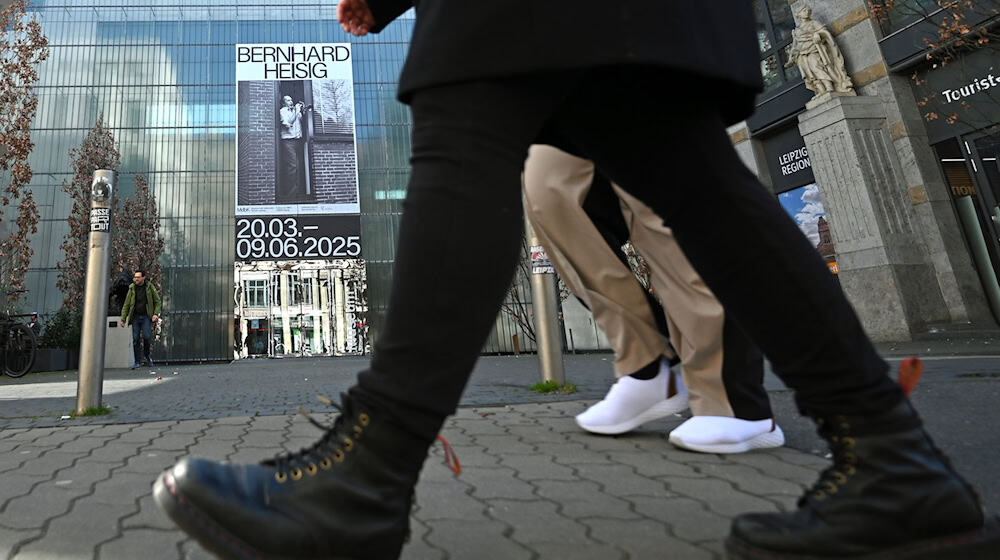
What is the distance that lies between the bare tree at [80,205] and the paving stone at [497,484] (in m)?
17.4

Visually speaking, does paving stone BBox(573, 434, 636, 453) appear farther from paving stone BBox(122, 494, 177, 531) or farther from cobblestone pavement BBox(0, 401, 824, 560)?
paving stone BBox(122, 494, 177, 531)

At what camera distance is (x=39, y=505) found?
147 cm

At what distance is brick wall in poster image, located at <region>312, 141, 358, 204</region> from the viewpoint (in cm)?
2219

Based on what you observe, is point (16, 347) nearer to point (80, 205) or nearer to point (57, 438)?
point (57, 438)

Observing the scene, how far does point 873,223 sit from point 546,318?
251 inches

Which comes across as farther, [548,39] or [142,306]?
[142,306]

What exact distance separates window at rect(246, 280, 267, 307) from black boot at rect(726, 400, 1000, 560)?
23.4 metres

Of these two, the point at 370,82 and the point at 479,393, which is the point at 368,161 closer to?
the point at 370,82

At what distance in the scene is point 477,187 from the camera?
857 millimetres

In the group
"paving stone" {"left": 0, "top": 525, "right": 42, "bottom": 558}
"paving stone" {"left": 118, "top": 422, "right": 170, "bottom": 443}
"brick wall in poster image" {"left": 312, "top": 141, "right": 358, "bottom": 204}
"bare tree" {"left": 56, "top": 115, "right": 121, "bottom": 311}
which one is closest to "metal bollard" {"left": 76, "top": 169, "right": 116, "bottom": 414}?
"paving stone" {"left": 118, "top": 422, "right": 170, "bottom": 443}

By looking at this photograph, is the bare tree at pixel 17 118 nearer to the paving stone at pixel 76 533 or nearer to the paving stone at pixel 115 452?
the paving stone at pixel 115 452

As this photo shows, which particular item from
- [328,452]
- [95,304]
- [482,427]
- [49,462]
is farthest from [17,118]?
[328,452]

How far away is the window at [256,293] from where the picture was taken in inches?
882

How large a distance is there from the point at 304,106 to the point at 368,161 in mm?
3176
